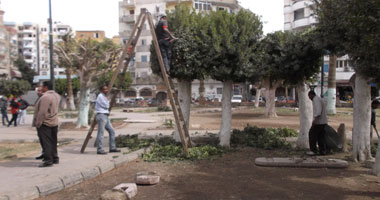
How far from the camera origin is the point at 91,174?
5910mm

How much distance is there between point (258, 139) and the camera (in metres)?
9.26

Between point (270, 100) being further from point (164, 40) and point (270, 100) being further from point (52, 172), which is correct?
point (52, 172)

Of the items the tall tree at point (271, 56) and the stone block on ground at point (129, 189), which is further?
the tall tree at point (271, 56)

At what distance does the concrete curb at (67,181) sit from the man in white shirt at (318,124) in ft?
14.9

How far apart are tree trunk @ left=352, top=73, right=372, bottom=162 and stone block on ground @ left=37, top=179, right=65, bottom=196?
6.40 m

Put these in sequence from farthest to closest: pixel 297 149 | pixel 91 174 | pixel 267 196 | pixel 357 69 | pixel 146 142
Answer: pixel 146 142
pixel 297 149
pixel 357 69
pixel 91 174
pixel 267 196

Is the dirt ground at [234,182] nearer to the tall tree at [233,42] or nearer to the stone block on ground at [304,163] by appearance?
the stone block on ground at [304,163]

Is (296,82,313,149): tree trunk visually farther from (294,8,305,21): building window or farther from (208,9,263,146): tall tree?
(294,8,305,21): building window

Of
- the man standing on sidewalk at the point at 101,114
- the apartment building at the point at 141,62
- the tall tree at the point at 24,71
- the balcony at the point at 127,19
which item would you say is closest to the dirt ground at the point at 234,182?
the man standing on sidewalk at the point at 101,114

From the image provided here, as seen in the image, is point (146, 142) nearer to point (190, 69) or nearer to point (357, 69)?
point (190, 69)

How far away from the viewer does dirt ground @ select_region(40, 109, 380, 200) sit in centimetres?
492

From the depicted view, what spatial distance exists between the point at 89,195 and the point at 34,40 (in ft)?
313

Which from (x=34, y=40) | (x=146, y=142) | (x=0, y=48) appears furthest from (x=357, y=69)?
(x=34, y=40)

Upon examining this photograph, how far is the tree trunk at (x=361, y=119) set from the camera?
22.3ft
